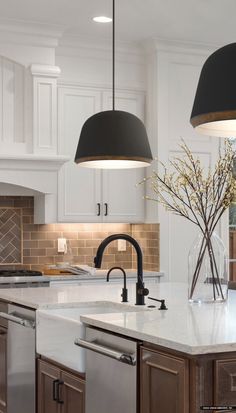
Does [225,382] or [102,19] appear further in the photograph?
[102,19]

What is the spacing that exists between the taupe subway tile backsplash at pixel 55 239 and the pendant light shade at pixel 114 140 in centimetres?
263

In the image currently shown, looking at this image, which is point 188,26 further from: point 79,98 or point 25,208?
point 25,208

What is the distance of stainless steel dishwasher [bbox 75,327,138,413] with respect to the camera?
2.72m

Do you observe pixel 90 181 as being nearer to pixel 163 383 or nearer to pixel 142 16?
pixel 142 16

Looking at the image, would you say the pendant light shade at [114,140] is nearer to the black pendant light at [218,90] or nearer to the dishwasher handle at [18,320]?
the dishwasher handle at [18,320]

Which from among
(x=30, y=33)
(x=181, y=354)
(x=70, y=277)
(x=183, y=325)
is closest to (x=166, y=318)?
(x=183, y=325)

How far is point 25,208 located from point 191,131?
1.71 meters

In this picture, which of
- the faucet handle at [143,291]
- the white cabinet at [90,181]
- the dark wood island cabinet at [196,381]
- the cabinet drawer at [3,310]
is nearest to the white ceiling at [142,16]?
the white cabinet at [90,181]

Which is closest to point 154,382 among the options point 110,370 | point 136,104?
point 110,370

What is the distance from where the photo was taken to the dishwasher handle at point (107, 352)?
2705mm

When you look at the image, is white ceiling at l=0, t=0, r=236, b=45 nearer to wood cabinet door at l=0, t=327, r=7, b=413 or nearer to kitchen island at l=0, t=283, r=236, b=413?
wood cabinet door at l=0, t=327, r=7, b=413

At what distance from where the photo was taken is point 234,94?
8.24 ft

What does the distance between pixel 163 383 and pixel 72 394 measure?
0.92 m

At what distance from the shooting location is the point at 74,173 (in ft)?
21.1
